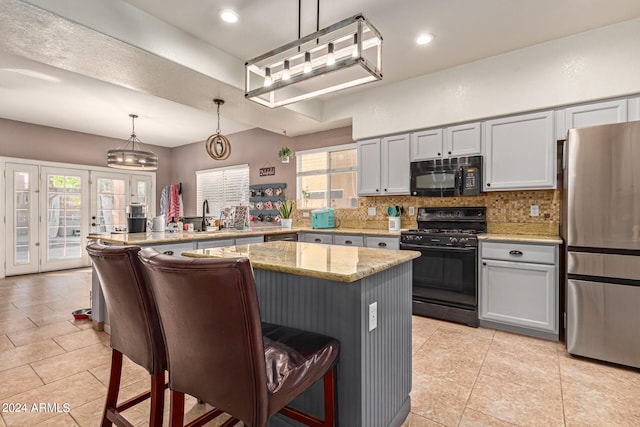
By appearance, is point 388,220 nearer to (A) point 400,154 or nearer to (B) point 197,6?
(A) point 400,154

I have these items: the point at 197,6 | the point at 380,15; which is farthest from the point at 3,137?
the point at 380,15

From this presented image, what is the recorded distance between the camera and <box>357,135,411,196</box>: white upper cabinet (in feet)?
13.4

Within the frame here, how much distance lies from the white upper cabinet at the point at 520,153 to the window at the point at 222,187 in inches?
177

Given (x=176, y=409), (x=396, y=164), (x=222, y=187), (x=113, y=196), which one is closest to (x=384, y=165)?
(x=396, y=164)

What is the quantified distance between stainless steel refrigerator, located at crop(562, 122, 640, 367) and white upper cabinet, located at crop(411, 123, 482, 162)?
3.42ft

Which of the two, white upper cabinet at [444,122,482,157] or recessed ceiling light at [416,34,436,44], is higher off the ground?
recessed ceiling light at [416,34,436,44]

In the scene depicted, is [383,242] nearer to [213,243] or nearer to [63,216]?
[213,243]

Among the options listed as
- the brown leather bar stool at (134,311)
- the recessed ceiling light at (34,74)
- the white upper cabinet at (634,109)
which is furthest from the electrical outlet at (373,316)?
the recessed ceiling light at (34,74)

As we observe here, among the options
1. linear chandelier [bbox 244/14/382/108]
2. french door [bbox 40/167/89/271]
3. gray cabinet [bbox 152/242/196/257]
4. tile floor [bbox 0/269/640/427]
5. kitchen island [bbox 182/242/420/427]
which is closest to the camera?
kitchen island [bbox 182/242/420/427]

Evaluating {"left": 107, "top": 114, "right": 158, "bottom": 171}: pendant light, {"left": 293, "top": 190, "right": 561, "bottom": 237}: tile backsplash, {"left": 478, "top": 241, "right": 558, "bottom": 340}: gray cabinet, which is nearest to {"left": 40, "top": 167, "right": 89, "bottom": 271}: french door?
{"left": 107, "top": 114, "right": 158, "bottom": 171}: pendant light

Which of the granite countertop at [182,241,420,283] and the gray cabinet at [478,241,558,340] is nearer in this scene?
the granite countertop at [182,241,420,283]

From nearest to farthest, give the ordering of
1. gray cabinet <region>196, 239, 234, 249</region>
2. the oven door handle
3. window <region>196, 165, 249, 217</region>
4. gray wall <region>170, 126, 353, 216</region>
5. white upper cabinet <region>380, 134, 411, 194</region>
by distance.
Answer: the oven door handle
gray cabinet <region>196, 239, 234, 249</region>
white upper cabinet <region>380, 134, 411, 194</region>
gray wall <region>170, 126, 353, 216</region>
window <region>196, 165, 249, 217</region>

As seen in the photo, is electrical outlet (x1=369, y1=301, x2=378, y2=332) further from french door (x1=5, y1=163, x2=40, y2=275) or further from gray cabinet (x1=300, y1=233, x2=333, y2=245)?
french door (x1=5, y1=163, x2=40, y2=275)

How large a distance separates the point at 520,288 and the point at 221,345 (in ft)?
9.85
